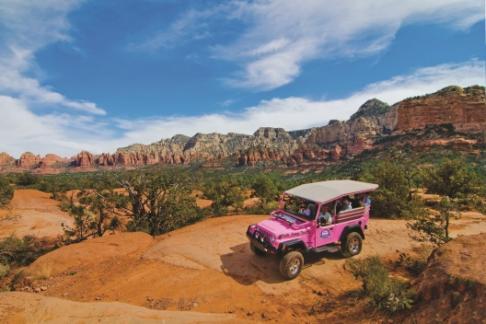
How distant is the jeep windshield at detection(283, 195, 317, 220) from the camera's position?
809cm

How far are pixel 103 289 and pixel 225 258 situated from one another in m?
3.82

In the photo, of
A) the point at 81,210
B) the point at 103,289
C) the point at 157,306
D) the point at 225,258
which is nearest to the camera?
the point at 157,306

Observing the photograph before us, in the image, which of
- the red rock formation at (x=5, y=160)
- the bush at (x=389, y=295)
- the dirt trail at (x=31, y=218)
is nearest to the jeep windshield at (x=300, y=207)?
the bush at (x=389, y=295)

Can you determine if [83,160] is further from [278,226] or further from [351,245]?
[351,245]

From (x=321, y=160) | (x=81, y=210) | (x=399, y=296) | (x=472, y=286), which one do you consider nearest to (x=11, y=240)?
(x=81, y=210)

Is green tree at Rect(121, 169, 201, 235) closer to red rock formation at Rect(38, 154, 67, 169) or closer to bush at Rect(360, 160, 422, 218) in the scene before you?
bush at Rect(360, 160, 422, 218)

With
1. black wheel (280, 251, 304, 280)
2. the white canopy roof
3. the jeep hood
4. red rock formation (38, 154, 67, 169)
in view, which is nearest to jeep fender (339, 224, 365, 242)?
the white canopy roof

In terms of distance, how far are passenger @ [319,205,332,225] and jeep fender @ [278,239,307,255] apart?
2.96ft

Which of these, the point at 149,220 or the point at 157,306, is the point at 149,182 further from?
the point at 157,306

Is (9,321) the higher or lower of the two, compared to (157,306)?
higher

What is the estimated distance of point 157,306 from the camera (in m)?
6.61

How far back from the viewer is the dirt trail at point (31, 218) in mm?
19000

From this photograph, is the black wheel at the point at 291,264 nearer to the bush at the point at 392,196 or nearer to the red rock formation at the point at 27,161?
the bush at the point at 392,196

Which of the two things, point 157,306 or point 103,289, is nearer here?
point 157,306
